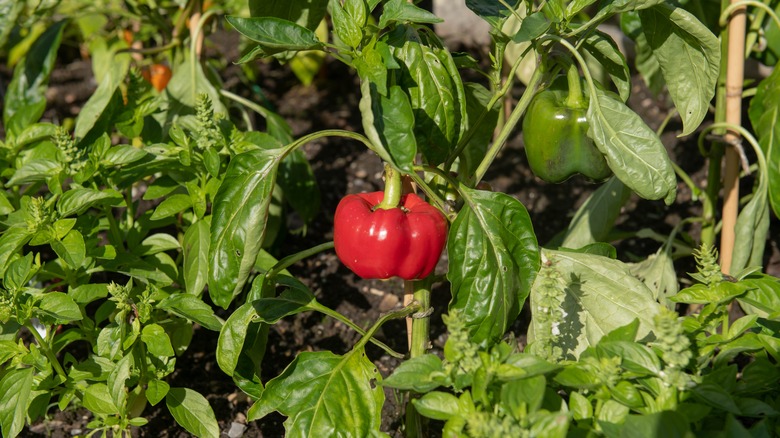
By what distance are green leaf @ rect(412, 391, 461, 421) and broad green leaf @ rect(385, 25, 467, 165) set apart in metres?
0.41

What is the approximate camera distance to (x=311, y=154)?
9.50ft

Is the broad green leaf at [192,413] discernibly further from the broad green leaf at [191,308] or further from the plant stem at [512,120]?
the plant stem at [512,120]

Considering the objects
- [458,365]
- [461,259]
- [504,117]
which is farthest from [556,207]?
[458,365]

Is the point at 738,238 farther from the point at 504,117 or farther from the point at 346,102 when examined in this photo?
the point at 346,102

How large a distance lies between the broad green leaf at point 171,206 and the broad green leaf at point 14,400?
0.38m

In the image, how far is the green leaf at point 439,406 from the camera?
1.21 meters

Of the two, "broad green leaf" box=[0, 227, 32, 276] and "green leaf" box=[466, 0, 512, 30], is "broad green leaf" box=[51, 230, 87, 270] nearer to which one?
"broad green leaf" box=[0, 227, 32, 276]

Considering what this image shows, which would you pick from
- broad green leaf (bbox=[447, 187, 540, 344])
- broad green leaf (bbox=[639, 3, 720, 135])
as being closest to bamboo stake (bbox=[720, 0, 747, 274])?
broad green leaf (bbox=[639, 3, 720, 135])

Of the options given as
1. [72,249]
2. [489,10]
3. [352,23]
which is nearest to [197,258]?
[72,249]

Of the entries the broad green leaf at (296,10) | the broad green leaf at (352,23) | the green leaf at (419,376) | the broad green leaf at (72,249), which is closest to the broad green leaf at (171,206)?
the broad green leaf at (72,249)

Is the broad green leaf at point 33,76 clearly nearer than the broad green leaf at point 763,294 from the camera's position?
No

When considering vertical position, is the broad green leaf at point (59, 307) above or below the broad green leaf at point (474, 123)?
below

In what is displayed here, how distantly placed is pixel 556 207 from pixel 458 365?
4.66ft

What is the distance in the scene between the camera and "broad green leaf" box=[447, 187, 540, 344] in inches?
55.1
